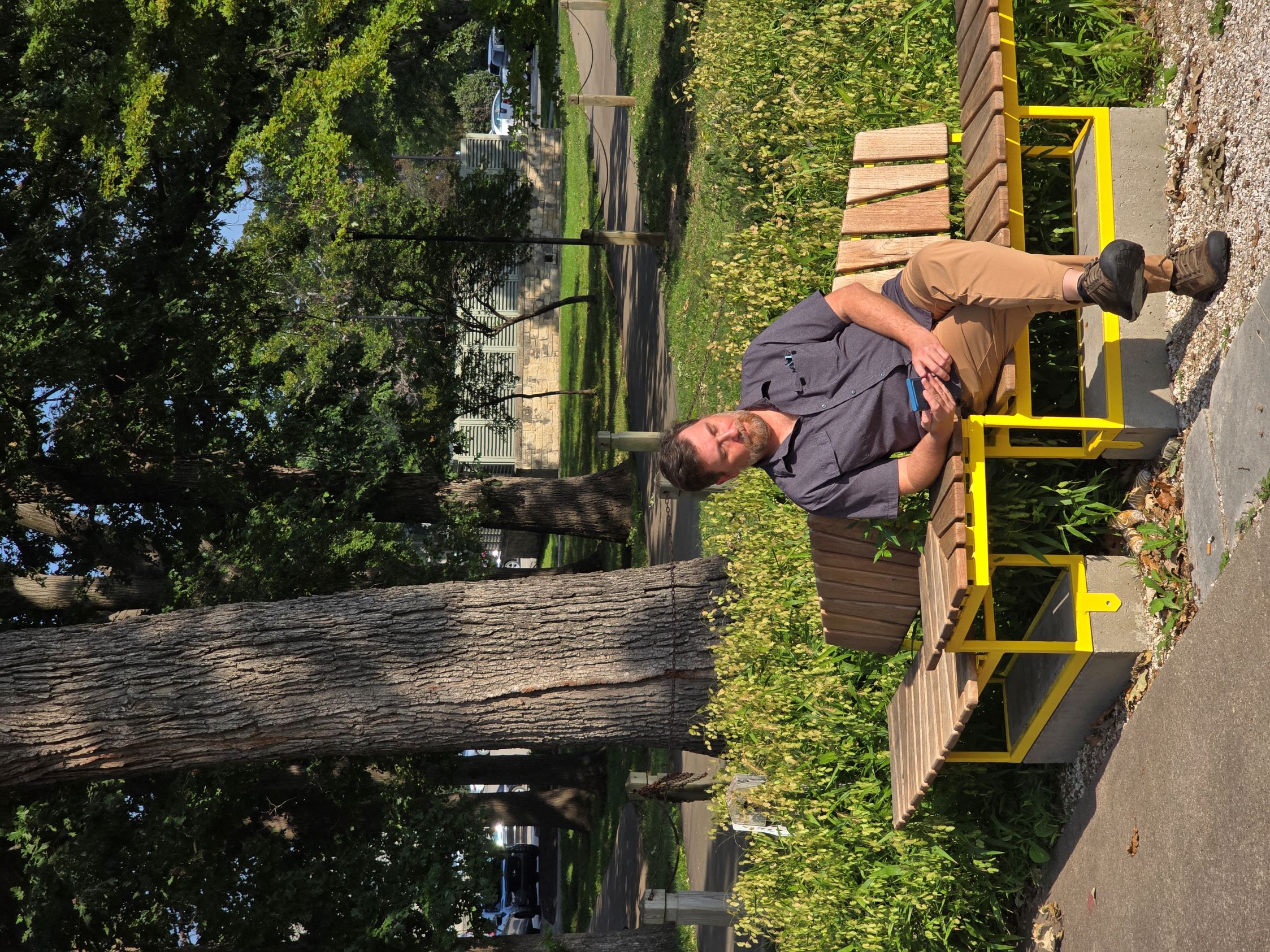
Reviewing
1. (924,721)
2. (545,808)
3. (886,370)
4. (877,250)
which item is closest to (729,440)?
(886,370)

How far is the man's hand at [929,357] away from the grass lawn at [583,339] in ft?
30.1

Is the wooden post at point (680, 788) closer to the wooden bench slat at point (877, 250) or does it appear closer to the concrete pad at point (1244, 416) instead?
the wooden bench slat at point (877, 250)

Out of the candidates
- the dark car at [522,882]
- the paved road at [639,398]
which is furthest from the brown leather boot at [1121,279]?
the dark car at [522,882]

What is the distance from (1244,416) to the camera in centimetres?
367

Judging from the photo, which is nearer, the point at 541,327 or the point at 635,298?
the point at 635,298

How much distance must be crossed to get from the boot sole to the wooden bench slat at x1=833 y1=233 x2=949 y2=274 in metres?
1.08

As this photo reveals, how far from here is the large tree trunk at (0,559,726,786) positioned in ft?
20.0

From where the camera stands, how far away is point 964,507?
3.85m

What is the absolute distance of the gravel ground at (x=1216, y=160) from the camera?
3832mm

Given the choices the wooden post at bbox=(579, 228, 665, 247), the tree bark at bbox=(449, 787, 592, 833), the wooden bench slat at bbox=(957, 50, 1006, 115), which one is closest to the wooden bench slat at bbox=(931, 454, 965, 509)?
the wooden bench slat at bbox=(957, 50, 1006, 115)

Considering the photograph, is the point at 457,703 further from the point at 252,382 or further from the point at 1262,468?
the point at 252,382

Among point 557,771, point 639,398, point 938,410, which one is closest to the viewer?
point 938,410

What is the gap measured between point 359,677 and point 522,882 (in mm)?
15419

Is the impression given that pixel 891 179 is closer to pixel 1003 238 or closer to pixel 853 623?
pixel 1003 238
